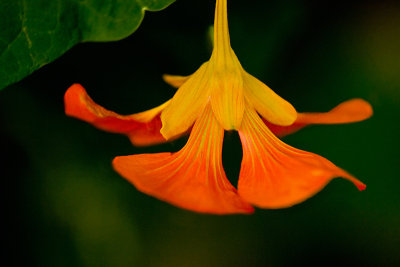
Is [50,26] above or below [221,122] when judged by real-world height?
above

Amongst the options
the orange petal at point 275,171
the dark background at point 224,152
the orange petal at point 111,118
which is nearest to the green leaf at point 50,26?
the orange petal at point 111,118

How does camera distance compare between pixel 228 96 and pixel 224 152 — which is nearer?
pixel 228 96

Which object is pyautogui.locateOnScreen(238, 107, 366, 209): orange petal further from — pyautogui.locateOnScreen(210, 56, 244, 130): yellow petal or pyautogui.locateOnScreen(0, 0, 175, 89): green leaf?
pyautogui.locateOnScreen(0, 0, 175, 89): green leaf

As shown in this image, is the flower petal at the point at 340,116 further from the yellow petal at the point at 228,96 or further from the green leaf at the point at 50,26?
the green leaf at the point at 50,26

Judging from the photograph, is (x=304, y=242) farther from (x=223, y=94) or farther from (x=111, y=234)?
(x=223, y=94)

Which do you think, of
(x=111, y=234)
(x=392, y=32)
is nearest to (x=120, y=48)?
(x=111, y=234)

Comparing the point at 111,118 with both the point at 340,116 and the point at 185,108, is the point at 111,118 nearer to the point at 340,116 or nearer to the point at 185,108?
the point at 185,108

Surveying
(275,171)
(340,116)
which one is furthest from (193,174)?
(340,116)

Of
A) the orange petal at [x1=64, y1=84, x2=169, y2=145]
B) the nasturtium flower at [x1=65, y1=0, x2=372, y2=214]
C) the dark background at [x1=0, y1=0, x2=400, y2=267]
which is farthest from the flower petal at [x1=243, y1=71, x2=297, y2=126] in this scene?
the dark background at [x1=0, y1=0, x2=400, y2=267]
